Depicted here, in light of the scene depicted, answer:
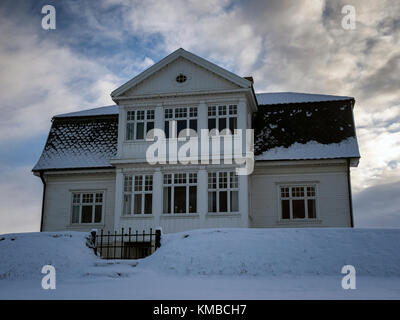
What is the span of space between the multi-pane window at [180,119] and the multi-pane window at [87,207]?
530cm

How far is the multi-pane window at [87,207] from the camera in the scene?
25859mm

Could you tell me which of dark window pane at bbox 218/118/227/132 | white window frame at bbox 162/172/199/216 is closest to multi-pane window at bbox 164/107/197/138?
dark window pane at bbox 218/118/227/132

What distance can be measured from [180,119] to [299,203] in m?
7.08

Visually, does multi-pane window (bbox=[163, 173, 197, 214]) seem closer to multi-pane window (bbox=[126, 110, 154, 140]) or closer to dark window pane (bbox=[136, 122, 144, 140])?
dark window pane (bbox=[136, 122, 144, 140])

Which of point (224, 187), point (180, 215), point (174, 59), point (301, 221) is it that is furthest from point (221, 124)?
point (301, 221)

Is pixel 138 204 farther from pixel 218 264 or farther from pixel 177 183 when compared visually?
pixel 218 264

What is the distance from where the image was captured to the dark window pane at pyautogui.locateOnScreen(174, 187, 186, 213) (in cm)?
2331

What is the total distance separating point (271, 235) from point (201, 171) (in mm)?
6649

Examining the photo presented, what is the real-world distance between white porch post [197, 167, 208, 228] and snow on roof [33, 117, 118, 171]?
17.2ft

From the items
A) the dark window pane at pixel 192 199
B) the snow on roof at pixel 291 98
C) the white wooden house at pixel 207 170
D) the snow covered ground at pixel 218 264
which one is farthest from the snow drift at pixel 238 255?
the snow on roof at pixel 291 98

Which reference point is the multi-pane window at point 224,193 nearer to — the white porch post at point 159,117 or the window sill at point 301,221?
the window sill at point 301,221

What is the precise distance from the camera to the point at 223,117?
77.6 feet

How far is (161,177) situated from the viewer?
23.7 meters
